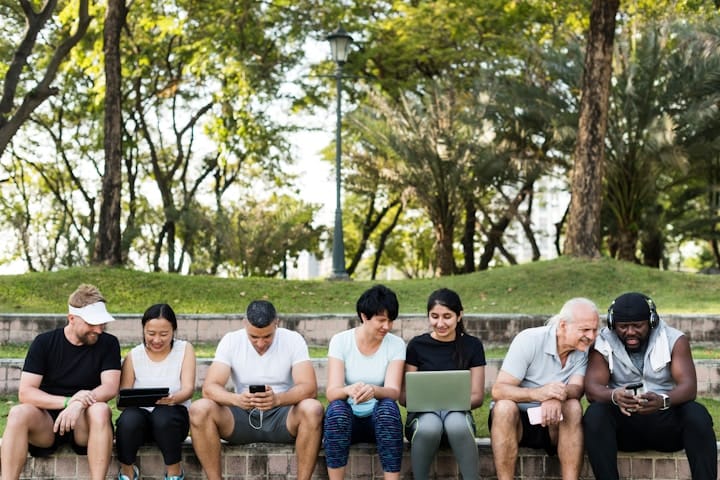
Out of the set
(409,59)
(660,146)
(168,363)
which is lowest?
(168,363)

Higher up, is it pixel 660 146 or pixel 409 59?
pixel 409 59

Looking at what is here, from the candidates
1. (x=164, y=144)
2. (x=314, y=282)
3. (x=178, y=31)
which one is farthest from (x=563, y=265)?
(x=164, y=144)

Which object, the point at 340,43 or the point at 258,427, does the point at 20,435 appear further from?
the point at 340,43

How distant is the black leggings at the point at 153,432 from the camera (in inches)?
225

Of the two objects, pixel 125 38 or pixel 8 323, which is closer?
pixel 8 323

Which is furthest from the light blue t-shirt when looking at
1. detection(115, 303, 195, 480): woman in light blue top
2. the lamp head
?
the lamp head

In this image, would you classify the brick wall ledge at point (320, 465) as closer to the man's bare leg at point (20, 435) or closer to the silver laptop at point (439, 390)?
the man's bare leg at point (20, 435)

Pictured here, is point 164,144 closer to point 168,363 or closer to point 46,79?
point 46,79

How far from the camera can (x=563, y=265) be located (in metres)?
14.8

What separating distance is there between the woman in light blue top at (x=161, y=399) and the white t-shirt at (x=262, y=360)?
0.85ft

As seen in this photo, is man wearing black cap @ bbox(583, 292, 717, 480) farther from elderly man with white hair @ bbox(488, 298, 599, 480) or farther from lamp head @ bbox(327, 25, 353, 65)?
lamp head @ bbox(327, 25, 353, 65)

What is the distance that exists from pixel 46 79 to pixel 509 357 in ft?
35.5

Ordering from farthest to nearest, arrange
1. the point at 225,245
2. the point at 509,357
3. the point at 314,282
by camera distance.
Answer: the point at 225,245
the point at 314,282
the point at 509,357

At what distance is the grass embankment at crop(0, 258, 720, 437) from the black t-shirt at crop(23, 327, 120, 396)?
6211 mm
